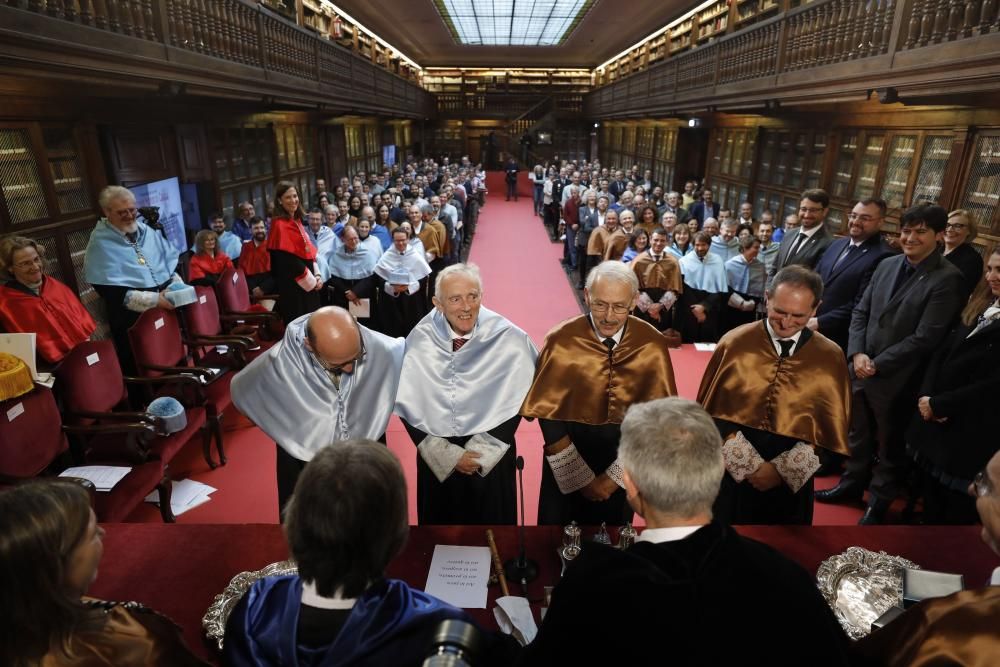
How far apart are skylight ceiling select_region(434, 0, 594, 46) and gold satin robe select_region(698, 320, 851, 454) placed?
54.2 feet

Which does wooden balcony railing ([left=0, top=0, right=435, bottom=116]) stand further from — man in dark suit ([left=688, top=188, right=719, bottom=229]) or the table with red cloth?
man in dark suit ([left=688, top=188, right=719, bottom=229])

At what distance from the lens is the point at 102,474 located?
3.07 meters

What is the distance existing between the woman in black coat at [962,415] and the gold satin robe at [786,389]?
94cm

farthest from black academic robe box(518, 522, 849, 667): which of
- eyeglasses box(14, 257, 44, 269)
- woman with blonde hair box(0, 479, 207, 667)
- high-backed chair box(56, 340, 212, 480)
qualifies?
eyeglasses box(14, 257, 44, 269)

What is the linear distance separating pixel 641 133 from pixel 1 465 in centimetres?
1930

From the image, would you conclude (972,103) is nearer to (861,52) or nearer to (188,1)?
(861,52)

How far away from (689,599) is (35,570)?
54.5 inches

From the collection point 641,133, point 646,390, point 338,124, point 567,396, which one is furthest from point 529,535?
point 641,133

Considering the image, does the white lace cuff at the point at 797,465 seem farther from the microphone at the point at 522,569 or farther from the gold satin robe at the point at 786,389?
the microphone at the point at 522,569

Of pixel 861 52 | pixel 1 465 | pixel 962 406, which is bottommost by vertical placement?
pixel 1 465

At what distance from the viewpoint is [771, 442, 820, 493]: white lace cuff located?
2.58 m

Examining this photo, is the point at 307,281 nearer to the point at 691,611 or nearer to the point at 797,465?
the point at 797,465

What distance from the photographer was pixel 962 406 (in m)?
3.02

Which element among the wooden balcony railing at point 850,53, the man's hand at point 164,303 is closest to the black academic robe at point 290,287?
the man's hand at point 164,303
